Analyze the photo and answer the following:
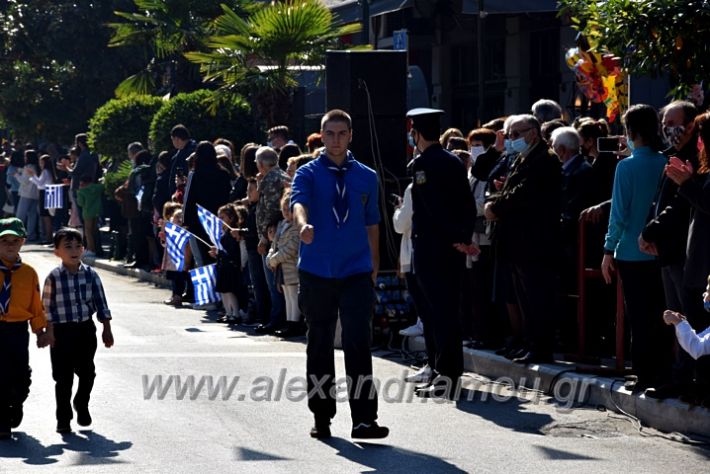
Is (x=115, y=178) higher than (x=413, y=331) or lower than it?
higher

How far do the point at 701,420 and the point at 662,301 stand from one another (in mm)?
1115

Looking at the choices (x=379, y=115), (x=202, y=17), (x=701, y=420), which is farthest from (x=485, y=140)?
(x=202, y=17)

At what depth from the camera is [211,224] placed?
1605 centimetres

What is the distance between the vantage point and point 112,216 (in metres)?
23.4

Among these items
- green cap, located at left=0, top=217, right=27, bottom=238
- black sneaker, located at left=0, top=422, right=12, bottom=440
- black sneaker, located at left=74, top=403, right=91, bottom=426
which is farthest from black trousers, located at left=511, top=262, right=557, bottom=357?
black sneaker, located at left=0, top=422, right=12, bottom=440

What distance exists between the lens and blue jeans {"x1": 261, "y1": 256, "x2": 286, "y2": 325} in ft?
47.6

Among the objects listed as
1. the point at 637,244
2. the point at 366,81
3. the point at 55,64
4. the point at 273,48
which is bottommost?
the point at 637,244

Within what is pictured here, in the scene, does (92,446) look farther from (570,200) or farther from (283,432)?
(570,200)

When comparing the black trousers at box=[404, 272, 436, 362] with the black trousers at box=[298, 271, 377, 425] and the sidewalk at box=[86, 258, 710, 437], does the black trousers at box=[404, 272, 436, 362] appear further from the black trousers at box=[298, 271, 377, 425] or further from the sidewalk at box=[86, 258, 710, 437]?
the black trousers at box=[298, 271, 377, 425]

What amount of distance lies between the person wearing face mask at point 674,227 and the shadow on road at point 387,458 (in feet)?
6.22

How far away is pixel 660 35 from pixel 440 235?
2.05m

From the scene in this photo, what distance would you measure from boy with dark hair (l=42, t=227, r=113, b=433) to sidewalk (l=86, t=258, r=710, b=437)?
3.27m

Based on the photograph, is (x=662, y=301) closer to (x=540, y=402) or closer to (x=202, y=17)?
(x=540, y=402)

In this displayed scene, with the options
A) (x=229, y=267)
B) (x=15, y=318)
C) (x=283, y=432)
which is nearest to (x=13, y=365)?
(x=15, y=318)
